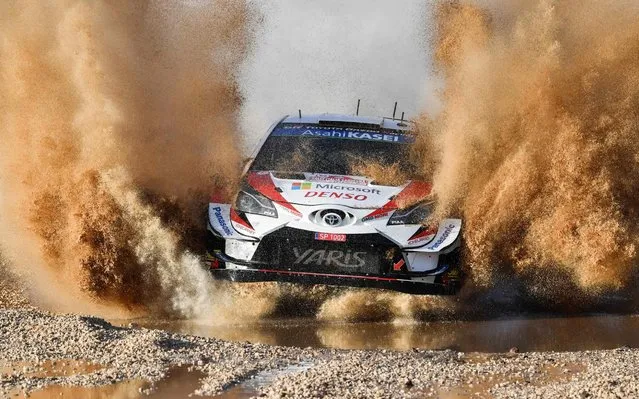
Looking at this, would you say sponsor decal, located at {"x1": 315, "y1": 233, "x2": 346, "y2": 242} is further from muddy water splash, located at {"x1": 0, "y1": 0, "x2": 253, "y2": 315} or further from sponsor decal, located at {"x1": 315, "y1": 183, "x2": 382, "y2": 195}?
muddy water splash, located at {"x1": 0, "y1": 0, "x2": 253, "y2": 315}

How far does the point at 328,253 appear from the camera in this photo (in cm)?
1088

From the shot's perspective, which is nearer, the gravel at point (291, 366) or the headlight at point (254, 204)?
the gravel at point (291, 366)

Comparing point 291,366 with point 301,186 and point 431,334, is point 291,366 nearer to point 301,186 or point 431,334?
point 431,334

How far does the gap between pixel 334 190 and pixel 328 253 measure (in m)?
0.73

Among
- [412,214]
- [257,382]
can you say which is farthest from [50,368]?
[412,214]

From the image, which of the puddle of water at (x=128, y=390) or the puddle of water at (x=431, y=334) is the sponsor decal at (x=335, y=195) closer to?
the puddle of water at (x=431, y=334)

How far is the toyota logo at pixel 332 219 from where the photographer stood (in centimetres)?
1091

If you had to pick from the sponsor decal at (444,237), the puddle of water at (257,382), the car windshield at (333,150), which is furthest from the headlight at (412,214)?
the puddle of water at (257,382)

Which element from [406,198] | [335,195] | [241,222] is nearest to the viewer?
[241,222]

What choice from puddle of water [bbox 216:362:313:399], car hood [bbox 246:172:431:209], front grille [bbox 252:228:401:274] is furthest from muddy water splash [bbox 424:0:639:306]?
puddle of water [bbox 216:362:313:399]

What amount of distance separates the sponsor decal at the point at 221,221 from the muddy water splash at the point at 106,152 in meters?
0.51

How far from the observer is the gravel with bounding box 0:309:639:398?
812cm

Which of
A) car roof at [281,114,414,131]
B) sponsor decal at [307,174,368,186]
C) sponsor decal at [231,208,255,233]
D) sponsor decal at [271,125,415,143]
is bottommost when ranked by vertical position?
sponsor decal at [231,208,255,233]

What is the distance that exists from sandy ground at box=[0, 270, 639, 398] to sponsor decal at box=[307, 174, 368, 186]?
2.26 metres
